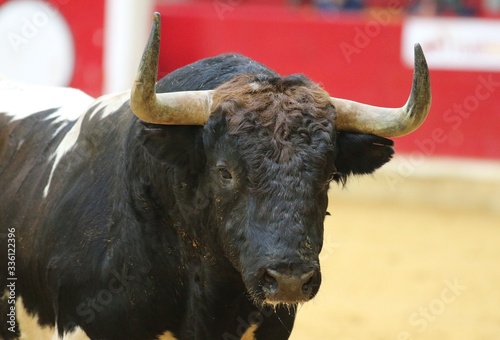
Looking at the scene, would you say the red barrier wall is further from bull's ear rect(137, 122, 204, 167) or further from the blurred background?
bull's ear rect(137, 122, 204, 167)

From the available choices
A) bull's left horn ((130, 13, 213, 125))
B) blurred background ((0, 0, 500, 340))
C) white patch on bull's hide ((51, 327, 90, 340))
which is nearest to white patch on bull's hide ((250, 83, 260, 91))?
bull's left horn ((130, 13, 213, 125))

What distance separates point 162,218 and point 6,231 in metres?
0.98

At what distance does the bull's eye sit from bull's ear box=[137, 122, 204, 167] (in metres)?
0.17

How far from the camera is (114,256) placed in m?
4.34

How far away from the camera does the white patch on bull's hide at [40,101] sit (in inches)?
209

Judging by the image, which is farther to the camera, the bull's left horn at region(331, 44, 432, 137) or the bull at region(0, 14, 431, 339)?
the bull's left horn at region(331, 44, 432, 137)

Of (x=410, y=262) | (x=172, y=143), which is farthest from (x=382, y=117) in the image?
(x=410, y=262)

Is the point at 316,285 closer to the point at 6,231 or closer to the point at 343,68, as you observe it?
the point at 6,231

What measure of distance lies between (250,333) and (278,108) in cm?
108
